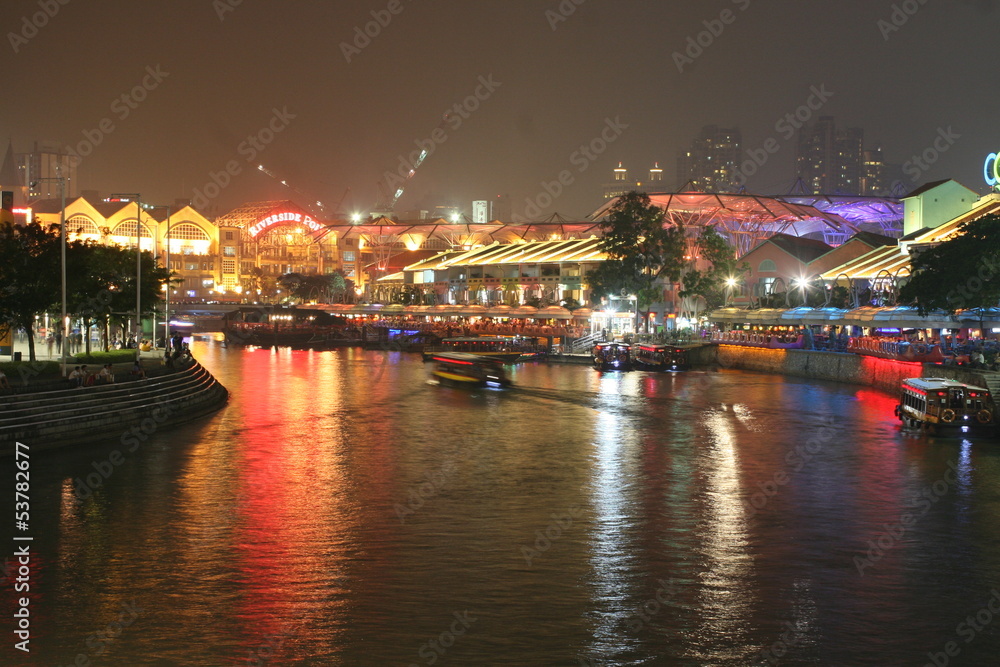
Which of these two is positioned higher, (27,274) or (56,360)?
A: (27,274)

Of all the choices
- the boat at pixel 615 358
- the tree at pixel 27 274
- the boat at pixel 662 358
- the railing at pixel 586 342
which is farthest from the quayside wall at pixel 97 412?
the railing at pixel 586 342

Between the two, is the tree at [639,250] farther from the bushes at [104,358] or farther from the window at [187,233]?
the window at [187,233]

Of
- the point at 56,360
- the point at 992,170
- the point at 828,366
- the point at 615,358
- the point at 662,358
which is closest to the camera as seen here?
the point at 56,360

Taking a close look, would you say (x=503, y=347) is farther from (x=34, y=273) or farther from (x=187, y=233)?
(x=187, y=233)

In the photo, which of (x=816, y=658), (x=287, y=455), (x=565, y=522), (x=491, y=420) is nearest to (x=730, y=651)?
(x=816, y=658)

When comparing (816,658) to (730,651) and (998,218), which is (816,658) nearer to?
(730,651)

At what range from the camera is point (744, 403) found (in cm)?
3797

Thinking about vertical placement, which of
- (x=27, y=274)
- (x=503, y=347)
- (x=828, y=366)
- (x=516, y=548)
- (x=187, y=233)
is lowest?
(x=516, y=548)

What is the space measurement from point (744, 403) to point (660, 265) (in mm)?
33574

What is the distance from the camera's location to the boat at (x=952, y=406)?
27234 mm

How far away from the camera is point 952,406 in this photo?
90.1 feet

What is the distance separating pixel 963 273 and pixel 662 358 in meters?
19.7

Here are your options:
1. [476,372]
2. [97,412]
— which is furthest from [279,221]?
[97,412]

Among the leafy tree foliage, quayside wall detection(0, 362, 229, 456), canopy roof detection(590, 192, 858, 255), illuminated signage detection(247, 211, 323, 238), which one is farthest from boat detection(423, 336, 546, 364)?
illuminated signage detection(247, 211, 323, 238)
